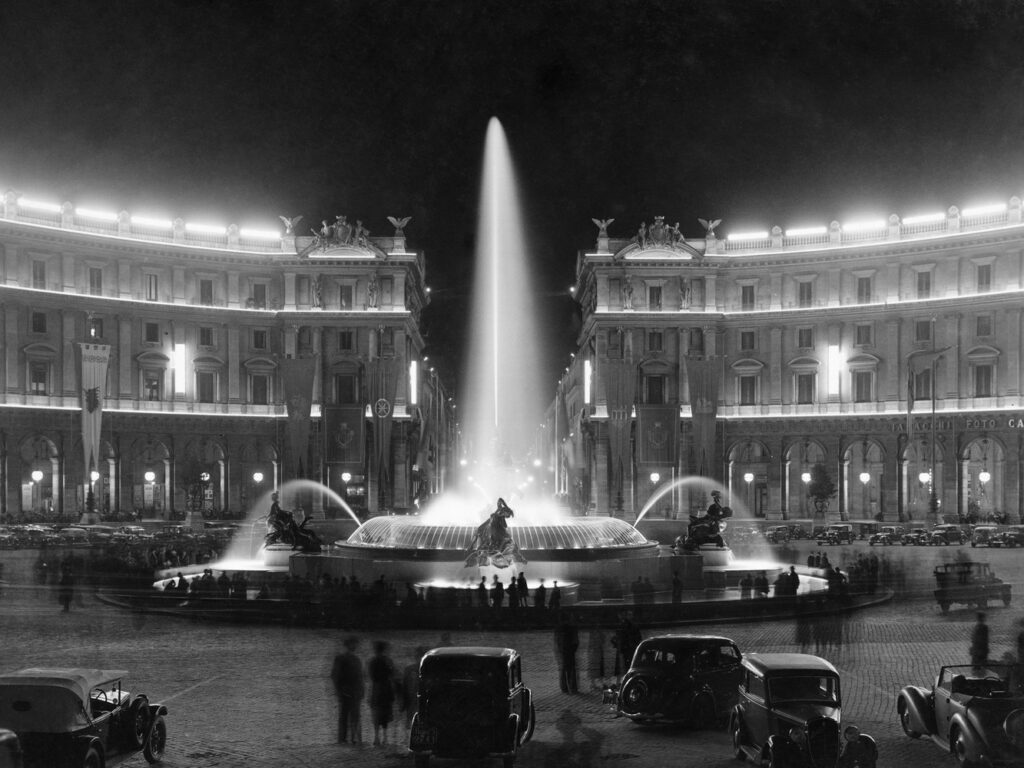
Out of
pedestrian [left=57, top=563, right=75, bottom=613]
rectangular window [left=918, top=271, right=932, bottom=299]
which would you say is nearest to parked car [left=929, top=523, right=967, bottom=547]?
rectangular window [left=918, top=271, right=932, bottom=299]

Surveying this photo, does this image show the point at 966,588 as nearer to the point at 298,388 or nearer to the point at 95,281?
the point at 298,388

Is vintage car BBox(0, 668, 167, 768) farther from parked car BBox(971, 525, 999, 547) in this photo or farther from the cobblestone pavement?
parked car BBox(971, 525, 999, 547)

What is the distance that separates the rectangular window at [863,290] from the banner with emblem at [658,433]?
57.1 feet

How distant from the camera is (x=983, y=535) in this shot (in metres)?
48.8

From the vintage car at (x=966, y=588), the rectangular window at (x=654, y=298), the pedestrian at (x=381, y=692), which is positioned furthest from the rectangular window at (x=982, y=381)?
the pedestrian at (x=381, y=692)

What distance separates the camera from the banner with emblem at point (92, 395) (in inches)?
2058

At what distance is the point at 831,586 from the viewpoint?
2609 centimetres

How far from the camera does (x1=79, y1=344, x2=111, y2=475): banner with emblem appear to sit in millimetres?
52281

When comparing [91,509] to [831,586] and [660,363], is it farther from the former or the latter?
[831,586]

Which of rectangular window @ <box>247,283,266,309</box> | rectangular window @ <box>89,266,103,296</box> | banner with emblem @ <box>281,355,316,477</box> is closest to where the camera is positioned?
banner with emblem @ <box>281,355,316,477</box>

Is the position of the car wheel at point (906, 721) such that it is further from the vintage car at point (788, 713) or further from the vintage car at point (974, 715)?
the vintage car at point (788, 713)

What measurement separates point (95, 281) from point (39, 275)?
Answer: 340cm

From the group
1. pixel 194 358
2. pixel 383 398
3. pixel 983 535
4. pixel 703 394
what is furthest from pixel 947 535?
pixel 194 358

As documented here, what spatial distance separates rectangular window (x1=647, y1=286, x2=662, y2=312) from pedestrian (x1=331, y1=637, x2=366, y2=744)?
196ft
